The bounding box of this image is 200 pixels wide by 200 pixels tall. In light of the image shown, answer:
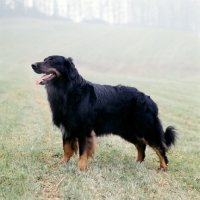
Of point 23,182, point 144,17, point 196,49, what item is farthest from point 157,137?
point 196,49

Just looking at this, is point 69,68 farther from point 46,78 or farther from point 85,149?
point 85,149

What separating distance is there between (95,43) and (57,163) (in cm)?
5257

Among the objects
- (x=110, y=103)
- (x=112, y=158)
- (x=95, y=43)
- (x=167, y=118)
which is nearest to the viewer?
(x=110, y=103)

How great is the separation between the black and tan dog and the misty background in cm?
3297

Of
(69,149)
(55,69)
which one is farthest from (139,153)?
(55,69)

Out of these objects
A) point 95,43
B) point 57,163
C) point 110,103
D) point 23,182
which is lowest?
point 95,43

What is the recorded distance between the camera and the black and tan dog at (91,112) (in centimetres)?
590

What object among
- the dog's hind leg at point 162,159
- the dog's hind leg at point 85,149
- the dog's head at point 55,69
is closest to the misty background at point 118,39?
the dog's hind leg at point 162,159

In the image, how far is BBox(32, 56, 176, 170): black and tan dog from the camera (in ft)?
19.4

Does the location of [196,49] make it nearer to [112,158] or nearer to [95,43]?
[95,43]

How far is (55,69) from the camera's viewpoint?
5.84m

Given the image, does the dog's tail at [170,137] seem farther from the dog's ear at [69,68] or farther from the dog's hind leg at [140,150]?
the dog's ear at [69,68]

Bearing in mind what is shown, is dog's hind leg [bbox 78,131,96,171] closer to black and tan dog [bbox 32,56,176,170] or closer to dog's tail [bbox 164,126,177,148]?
black and tan dog [bbox 32,56,176,170]

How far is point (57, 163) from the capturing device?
6062 mm
